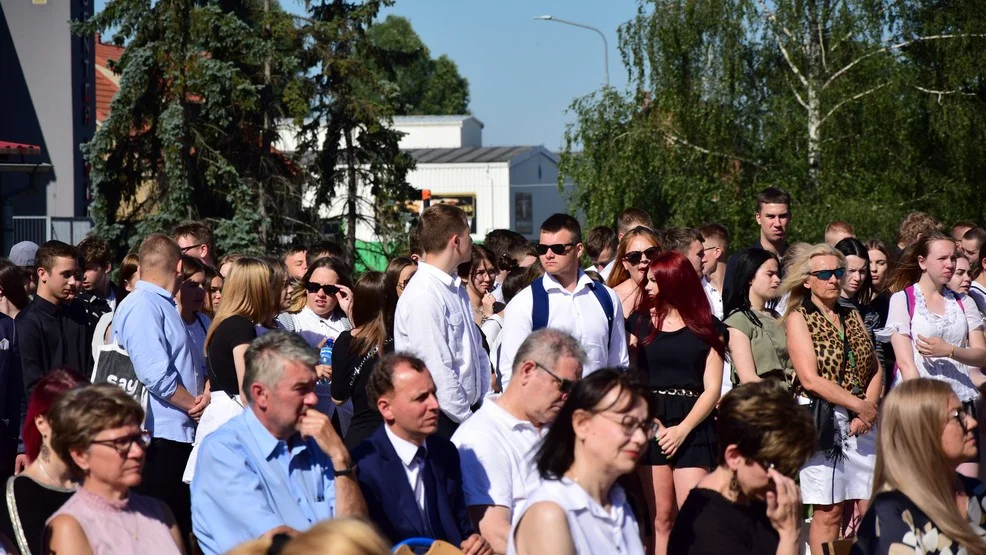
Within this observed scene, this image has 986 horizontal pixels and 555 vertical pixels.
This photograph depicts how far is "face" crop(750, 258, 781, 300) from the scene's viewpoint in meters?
7.36

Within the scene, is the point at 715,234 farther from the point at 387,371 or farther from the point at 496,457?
the point at 387,371

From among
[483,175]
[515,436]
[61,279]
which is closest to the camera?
[515,436]

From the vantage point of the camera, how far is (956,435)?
4.22 m

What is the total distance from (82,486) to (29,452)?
83 centimetres

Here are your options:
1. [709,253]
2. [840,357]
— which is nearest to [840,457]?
[840,357]

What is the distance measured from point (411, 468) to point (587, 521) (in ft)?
3.98

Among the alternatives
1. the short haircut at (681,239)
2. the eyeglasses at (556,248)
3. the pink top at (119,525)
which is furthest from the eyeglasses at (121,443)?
the short haircut at (681,239)

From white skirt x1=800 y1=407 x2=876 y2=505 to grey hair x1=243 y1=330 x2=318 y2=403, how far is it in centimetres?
360

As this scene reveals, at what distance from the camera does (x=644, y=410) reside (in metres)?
3.91

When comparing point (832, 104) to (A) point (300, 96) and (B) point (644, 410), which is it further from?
(B) point (644, 410)

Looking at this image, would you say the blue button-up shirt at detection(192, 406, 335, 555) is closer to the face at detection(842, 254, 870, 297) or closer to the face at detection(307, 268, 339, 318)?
the face at detection(307, 268, 339, 318)

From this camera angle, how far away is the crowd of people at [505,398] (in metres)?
4.07

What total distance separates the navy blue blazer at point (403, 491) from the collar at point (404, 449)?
17 mm

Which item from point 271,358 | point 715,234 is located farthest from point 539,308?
point 715,234
